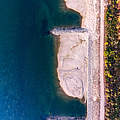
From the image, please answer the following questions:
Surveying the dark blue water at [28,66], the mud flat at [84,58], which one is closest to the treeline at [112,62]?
the mud flat at [84,58]

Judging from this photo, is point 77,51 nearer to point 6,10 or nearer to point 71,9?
point 71,9

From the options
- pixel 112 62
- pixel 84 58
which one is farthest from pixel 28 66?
→ pixel 112 62

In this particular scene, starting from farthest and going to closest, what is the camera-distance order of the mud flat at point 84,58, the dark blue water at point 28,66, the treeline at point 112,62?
A: the dark blue water at point 28,66, the mud flat at point 84,58, the treeline at point 112,62

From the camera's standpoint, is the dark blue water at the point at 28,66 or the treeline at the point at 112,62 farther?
the dark blue water at the point at 28,66

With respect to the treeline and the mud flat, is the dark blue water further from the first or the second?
the treeline

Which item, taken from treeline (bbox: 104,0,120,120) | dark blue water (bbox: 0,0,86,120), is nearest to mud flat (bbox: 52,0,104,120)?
treeline (bbox: 104,0,120,120)

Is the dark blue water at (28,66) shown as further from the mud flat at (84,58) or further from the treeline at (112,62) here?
the treeline at (112,62)

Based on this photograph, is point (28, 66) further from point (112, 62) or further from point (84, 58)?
point (112, 62)
